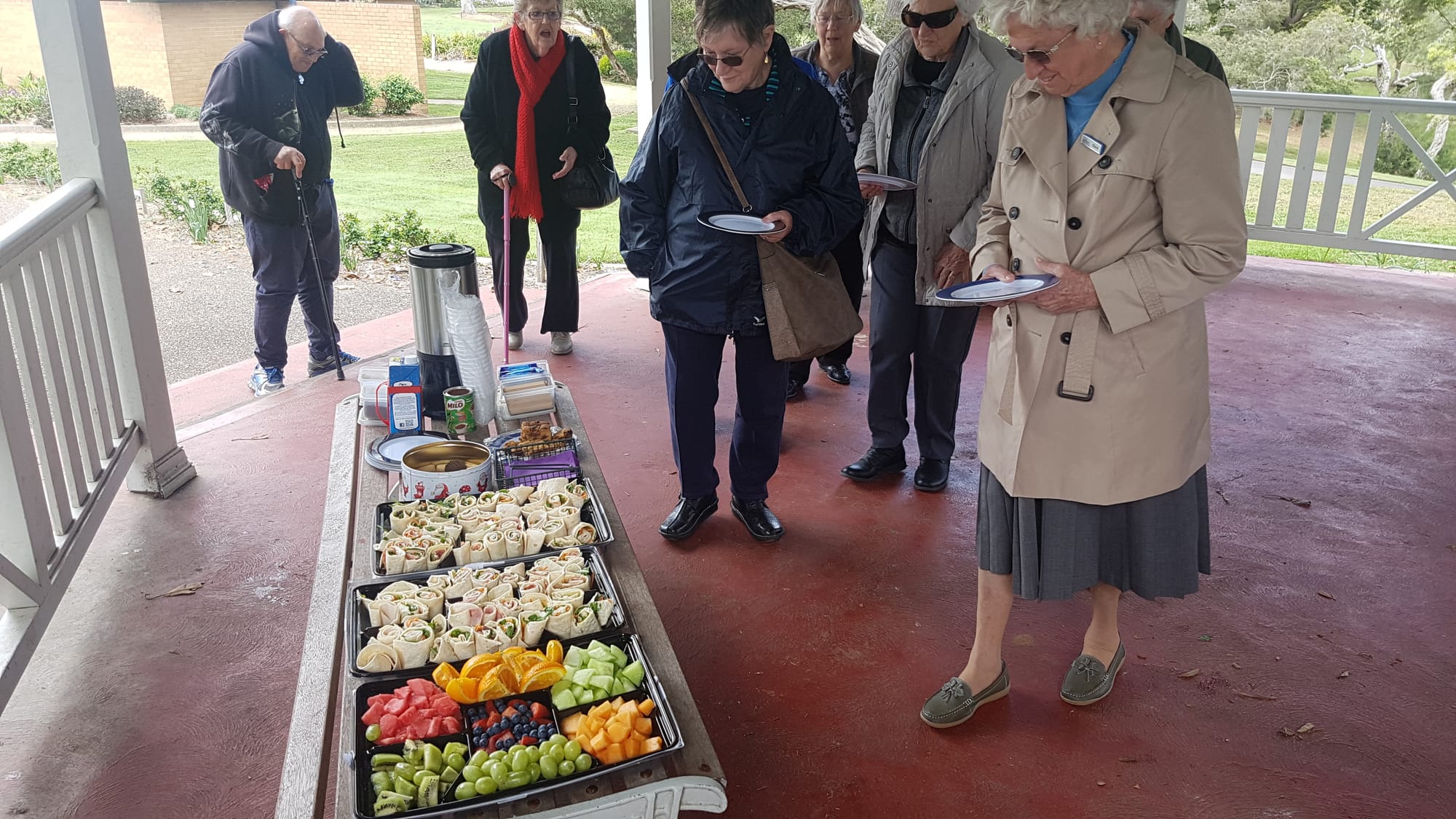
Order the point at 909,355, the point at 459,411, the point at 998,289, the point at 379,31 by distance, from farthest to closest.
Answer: the point at 379,31 < the point at 909,355 < the point at 459,411 < the point at 998,289

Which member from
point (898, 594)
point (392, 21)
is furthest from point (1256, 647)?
point (392, 21)

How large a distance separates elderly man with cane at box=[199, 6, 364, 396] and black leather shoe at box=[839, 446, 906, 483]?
2559mm

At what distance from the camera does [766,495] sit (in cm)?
335

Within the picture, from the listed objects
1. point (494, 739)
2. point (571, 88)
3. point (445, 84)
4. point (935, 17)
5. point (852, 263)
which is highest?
point (935, 17)

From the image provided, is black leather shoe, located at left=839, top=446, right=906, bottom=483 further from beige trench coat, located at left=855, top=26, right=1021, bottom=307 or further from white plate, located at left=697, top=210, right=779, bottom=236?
white plate, located at left=697, top=210, right=779, bottom=236

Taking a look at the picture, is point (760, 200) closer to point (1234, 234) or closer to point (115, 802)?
point (1234, 234)

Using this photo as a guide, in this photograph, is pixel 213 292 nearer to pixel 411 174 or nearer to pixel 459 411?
pixel 411 174

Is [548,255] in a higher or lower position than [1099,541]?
higher

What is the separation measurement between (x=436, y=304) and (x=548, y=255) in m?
2.18

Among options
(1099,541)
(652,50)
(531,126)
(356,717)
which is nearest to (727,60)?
(1099,541)

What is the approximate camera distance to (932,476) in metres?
3.63

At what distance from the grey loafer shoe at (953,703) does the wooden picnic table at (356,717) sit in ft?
2.47

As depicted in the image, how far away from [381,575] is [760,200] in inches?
57.4

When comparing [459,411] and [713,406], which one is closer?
[459,411]
